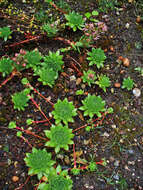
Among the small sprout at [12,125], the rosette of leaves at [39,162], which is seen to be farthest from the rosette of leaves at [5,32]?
the rosette of leaves at [39,162]

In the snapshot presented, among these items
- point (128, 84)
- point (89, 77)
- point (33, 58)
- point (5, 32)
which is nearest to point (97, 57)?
point (89, 77)

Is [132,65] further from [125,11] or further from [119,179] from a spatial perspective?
[119,179]

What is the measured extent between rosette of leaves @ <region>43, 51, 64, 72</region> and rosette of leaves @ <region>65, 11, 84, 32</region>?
62 cm

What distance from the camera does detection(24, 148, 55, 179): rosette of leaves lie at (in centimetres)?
280

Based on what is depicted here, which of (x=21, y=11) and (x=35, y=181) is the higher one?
(x=21, y=11)

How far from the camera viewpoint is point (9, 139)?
10.0ft

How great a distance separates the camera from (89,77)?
136 inches

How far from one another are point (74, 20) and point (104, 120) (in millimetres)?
1674

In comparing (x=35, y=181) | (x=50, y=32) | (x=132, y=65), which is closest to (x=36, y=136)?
(x=35, y=181)

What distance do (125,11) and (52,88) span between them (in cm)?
A: 207

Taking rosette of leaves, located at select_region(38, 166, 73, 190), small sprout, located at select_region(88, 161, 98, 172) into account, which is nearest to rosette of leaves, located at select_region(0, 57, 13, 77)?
rosette of leaves, located at select_region(38, 166, 73, 190)

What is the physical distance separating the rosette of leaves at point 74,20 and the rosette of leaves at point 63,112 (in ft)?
4.36

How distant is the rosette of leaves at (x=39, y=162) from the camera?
9.18 ft

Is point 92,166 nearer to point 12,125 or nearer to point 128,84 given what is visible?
point 12,125
